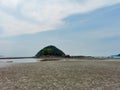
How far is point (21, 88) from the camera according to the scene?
1705 cm

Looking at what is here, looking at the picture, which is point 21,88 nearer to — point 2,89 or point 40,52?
point 2,89

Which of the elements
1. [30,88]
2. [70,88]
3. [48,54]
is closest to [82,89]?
[70,88]

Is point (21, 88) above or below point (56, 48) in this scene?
below

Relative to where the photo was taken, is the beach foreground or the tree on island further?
the tree on island

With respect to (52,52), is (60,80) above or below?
below

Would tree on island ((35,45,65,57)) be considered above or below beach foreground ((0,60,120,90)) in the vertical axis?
above

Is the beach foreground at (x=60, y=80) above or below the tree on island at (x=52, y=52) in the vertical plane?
below

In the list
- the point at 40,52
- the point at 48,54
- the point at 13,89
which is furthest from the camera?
the point at 40,52

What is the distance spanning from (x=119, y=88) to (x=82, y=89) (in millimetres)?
2643

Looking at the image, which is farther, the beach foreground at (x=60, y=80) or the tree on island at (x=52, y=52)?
the tree on island at (x=52, y=52)

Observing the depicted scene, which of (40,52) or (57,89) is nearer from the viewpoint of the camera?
(57,89)

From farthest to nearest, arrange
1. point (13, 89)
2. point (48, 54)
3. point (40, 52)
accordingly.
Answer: point (40, 52)
point (48, 54)
point (13, 89)

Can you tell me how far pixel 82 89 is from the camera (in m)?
16.8

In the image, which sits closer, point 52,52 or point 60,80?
point 60,80
